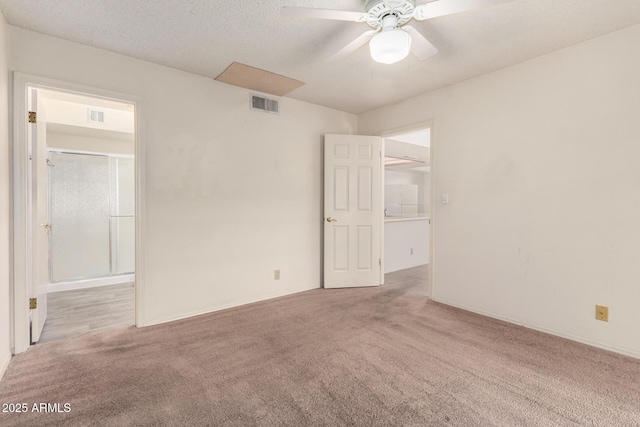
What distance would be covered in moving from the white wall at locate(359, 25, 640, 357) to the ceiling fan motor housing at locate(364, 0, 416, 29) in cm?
167

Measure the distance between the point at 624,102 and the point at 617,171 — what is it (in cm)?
51

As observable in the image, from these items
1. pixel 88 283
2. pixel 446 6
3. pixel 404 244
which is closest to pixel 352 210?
pixel 404 244

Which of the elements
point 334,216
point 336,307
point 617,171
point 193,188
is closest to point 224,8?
point 193,188

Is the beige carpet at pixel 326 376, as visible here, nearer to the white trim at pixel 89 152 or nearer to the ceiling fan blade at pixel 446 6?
the ceiling fan blade at pixel 446 6

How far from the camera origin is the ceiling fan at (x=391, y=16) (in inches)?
63.9

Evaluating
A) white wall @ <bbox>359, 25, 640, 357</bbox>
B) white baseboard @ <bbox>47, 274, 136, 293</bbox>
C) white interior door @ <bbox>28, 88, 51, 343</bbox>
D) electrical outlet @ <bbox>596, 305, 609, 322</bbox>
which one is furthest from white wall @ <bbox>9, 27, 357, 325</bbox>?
electrical outlet @ <bbox>596, 305, 609, 322</bbox>

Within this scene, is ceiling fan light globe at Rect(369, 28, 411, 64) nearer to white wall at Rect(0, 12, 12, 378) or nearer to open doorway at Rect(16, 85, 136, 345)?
white wall at Rect(0, 12, 12, 378)

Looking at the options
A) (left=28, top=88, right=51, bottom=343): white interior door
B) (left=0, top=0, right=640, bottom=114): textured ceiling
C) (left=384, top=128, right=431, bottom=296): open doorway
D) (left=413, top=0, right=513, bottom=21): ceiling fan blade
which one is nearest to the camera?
(left=413, top=0, right=513, bottom=21): ceiling fan blade

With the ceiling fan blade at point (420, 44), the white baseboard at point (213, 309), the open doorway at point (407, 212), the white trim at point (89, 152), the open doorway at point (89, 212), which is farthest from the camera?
the open doorway at point (407, 212)

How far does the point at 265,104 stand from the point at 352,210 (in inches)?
68.8

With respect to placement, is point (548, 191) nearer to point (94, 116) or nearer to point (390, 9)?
point (390, 9)

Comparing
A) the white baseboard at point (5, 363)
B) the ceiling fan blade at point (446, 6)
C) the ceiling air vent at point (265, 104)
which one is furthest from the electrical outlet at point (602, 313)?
the white baseboard at point (5, 363)

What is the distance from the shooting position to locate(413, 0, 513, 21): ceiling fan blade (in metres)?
1.52

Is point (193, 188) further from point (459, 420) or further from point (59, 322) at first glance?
point (459, 420)
